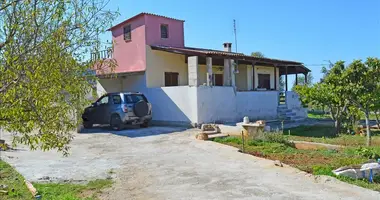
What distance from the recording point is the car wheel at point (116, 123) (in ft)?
50.5

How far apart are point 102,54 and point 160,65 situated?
14.2 meters

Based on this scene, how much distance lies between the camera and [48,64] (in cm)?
361

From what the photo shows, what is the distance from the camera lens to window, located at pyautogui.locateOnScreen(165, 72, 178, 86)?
63.7 feet

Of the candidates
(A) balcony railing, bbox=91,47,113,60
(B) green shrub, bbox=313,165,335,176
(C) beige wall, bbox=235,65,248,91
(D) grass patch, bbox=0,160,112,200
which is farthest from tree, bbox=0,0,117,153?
(C) beige wall, bbox=235,65,248,91

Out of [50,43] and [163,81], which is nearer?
[50,43]

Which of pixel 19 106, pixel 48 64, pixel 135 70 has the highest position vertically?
pixel 135 70

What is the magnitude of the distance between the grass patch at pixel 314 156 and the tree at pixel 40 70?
16.2 feet

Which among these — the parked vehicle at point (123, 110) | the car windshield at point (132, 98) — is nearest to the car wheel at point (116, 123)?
the parked vehicle at point (123, 110)

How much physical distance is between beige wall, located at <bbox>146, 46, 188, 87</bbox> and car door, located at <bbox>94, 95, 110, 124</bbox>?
3.06 meters

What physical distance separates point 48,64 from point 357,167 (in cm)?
588

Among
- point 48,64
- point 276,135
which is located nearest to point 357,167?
point 276,135

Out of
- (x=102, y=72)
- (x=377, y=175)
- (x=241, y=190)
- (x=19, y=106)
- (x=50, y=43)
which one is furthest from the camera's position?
(x=377, y=175)

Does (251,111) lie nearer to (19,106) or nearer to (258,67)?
(258,67)

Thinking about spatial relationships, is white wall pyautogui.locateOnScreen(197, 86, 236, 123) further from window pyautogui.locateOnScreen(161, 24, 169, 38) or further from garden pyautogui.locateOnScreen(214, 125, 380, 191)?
window pyautogui.locateOnScreen(161, 24, 169, 38)
